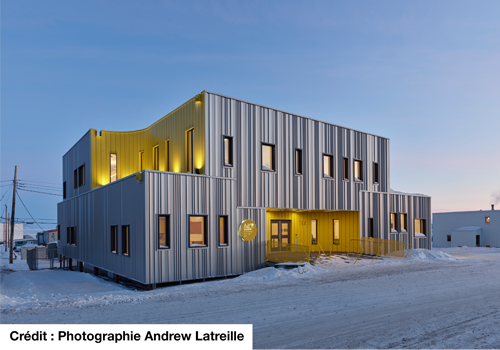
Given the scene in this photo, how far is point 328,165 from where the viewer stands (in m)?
21.7

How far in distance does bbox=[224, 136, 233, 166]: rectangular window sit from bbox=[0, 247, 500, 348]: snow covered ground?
5155 millimetres

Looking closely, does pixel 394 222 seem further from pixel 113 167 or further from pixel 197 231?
pixel 113 167

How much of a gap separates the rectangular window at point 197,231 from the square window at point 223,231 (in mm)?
860

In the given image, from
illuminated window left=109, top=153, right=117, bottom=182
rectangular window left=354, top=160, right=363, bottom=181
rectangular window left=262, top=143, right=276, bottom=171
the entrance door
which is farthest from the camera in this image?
rectangular window left=354, top=160, right=363, bottom=181

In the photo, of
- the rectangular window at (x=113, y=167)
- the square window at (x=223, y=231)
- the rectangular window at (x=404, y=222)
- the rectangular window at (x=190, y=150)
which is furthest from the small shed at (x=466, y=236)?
the rectangular window at (x=113, y=167)

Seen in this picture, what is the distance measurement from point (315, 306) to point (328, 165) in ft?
43.1

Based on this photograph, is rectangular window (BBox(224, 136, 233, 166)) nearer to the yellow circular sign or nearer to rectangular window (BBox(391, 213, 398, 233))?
the yellow circular sign

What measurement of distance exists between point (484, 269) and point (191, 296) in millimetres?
14150

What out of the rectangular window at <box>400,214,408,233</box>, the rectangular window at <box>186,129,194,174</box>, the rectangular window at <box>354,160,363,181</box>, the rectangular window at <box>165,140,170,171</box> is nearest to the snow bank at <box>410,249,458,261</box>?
the rectangular window at <box>400,214,408,233</box>

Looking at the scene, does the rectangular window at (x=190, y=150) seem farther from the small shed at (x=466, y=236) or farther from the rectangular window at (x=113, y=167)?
the small shed at (x=466, y=236)

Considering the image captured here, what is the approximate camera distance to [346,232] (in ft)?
77.2

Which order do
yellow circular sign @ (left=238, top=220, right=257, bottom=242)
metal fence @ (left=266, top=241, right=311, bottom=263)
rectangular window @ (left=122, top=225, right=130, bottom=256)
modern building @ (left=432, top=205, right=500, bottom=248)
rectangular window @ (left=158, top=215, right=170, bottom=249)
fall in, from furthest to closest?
modern building @ (left=432, top=205, right=500, bottom=248) < metal fence @ (left=266, top=241, right=311, bottom=263) < yellow circular sign @ (left=238, top=220, right=257, bottom=242) < rectangular window @ (left=122, top=225, right=130, bottom=256) < rectangular window @ (left=158, top=215, right=170, bottom=249)

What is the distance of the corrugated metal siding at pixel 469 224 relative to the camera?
43938mm

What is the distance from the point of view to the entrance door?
2189 cm
